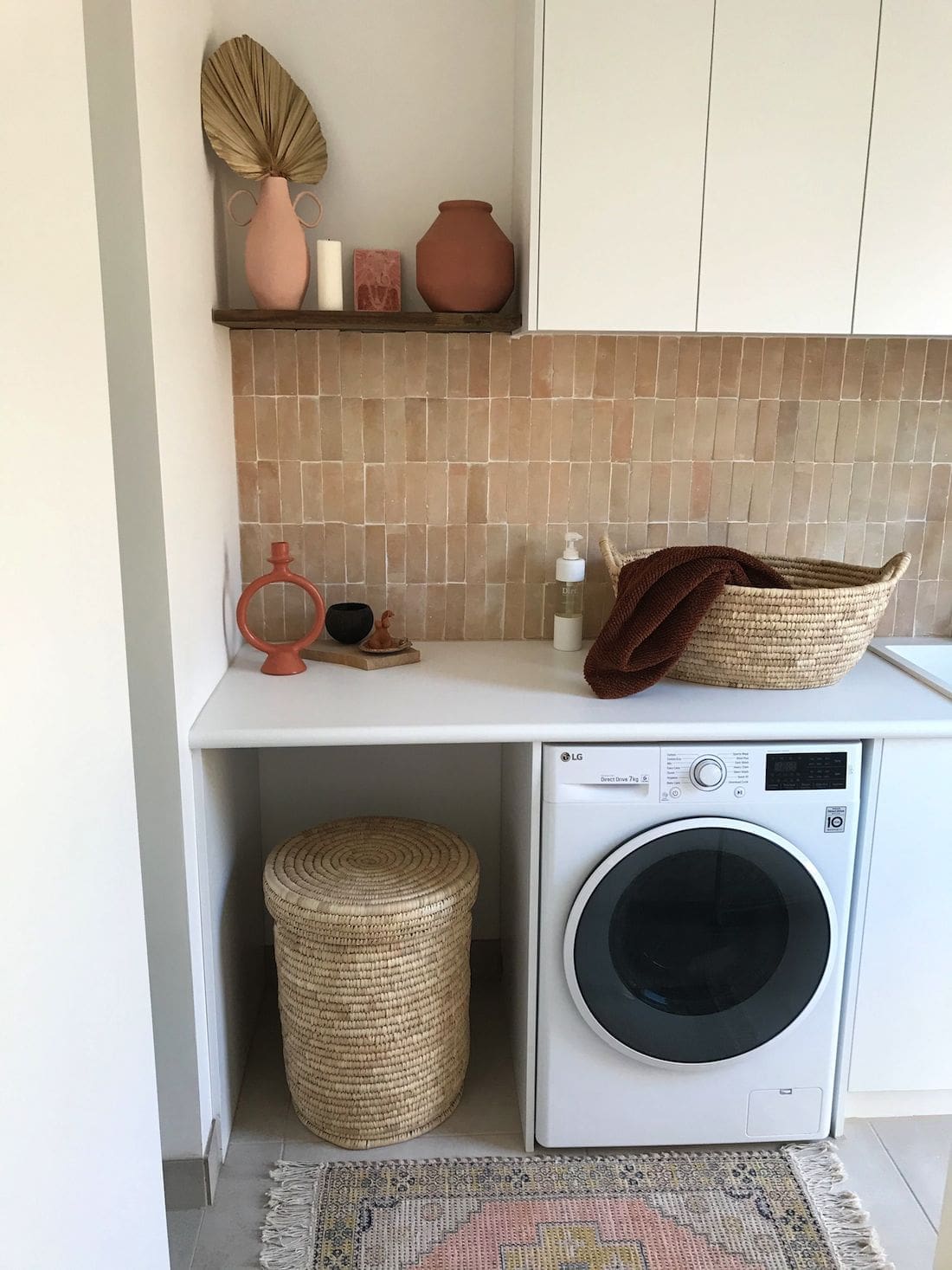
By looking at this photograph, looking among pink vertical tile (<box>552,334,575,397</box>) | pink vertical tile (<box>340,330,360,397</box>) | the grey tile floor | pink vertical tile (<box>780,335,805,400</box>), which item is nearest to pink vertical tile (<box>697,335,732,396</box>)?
pink vertical tile (<box>780,335,805,400</box>)

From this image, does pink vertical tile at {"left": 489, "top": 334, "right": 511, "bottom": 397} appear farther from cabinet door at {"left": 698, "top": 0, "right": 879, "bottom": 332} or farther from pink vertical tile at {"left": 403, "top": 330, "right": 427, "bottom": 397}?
cabinet door at {"left": 698, "top": 0, "right": 879, "bottom": 332}

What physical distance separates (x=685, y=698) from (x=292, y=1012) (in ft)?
3.19

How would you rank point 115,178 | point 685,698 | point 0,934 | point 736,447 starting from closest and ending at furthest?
point 0,934 < point 115,178 < point 685,698 < point 736,447

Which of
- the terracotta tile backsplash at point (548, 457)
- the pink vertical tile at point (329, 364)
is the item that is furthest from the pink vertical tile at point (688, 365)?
the pink vertical tile at point (329, 364)

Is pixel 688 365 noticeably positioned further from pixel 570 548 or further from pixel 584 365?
pixel 570 548

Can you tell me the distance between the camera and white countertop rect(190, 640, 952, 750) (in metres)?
1.84

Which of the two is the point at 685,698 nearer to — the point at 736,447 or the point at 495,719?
the point at 495,719

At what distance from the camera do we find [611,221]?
1935mm

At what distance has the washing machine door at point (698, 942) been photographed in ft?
6.19

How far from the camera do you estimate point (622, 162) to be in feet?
6.27

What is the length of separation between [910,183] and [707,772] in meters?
1.16

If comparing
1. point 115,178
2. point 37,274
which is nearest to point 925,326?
point 115,178

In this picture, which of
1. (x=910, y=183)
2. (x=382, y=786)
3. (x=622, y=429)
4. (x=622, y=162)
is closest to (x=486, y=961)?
(x=382, y=786)

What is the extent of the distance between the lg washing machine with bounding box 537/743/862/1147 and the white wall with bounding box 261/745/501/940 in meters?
0.66
